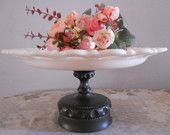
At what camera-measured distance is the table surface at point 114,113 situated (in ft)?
2.79

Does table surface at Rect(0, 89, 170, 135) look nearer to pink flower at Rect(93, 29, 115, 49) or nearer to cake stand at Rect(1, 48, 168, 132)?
cake stand at Rect(1, 48, 168, 132)

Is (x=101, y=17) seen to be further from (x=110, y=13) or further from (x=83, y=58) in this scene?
(x=83, y=58)

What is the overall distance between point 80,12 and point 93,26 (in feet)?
1.91

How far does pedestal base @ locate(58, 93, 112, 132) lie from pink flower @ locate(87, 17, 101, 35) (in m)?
0.27

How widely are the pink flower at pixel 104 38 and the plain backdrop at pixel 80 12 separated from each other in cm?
63

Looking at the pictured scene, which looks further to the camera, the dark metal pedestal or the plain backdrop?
the plain backdrop

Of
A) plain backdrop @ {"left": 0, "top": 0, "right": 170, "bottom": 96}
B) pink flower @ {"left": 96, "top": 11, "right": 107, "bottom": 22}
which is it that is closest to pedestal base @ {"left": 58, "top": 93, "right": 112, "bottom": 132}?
pink flower @ {"left": 96, "top": 11, "right": 107, "bottom": 22}

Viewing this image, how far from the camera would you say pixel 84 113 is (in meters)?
0.84

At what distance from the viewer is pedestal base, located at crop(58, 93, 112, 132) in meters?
0.84

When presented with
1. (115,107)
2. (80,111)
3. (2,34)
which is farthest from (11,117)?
(2,34)

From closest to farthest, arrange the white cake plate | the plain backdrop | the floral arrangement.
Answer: the white cake plate
the floral arrangement
the plain backdrop

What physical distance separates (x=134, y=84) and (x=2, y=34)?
2.84ft

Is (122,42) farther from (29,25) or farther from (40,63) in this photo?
(29,25)

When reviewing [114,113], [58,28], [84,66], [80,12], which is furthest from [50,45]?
[80,12]
